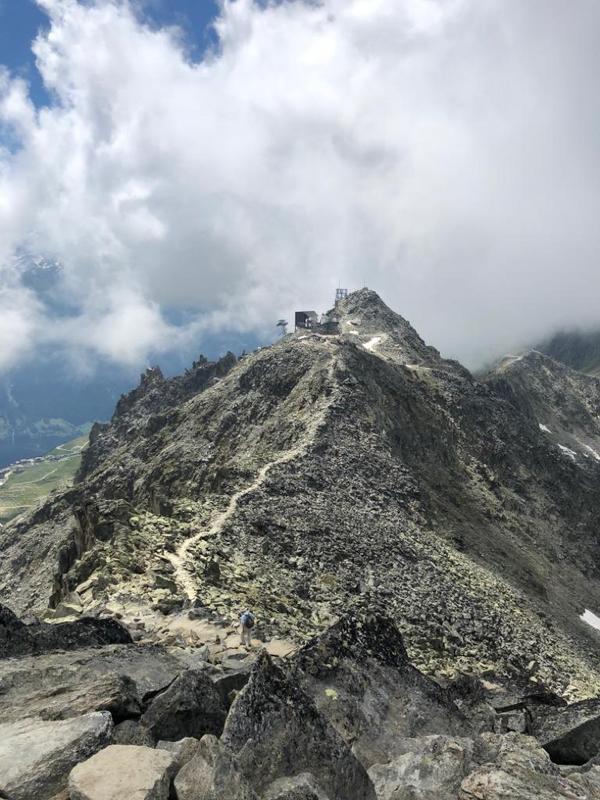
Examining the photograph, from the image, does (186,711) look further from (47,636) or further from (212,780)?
(47,636)

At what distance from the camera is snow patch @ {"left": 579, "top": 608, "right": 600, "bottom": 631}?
227 feet

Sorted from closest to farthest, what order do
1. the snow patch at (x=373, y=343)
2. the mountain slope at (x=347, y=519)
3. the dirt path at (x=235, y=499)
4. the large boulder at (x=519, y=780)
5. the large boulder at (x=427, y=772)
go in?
the large boulder at (x=519, y=780), the large boulder at (x=427, y=772), the dirt path at (x=235, y=499), the mountain slope at (x=347, y=519), the snow patch at (x=373, y=343)

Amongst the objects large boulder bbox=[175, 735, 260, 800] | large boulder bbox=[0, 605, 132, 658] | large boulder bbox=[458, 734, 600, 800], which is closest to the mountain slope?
large boulder bbox=[0, 605, 132, 658]

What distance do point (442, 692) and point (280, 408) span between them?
2700 inches

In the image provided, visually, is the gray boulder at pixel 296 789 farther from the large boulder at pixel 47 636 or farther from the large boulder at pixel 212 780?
the large boulder at pixel 47 636

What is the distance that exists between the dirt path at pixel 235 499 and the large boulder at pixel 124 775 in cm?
2242

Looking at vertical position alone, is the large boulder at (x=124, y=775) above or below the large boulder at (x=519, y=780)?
above

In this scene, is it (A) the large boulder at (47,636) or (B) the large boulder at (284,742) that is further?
(A) the large boulder at (47,636)

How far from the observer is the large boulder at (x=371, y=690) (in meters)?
14.3

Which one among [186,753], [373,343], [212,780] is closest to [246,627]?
[186,753]

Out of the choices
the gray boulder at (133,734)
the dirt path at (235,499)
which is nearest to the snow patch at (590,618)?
the dirt path at (235,499)

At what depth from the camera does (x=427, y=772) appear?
11461mm

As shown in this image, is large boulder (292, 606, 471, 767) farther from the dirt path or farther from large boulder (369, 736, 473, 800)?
the dirt path

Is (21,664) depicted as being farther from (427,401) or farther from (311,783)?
(427,401)
